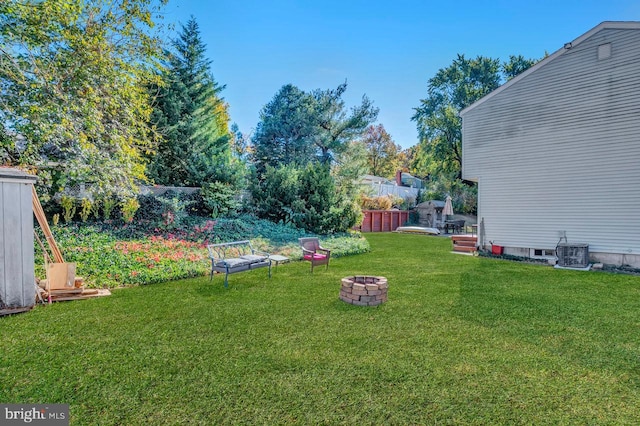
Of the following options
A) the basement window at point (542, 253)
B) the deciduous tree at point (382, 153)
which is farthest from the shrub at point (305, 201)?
the deciduous tree at point (382, 153)

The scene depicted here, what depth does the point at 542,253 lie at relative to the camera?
399 inches

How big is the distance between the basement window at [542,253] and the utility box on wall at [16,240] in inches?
487

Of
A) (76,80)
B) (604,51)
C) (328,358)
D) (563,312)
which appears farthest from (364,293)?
(604,51)

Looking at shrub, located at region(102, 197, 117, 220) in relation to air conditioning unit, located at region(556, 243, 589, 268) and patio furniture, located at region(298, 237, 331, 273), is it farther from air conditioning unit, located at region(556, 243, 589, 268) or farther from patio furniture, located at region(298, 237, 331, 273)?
air conditioning unit, located at region(556, 243, 589, 268)

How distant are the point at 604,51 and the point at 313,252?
9.64 m

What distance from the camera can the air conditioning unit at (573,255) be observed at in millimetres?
9031

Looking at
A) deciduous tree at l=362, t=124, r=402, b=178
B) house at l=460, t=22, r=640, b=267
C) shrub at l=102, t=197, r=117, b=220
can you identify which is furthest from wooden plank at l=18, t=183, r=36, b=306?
deciduous tree at l=362, t=124, r=402, b=178

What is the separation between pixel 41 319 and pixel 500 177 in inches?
476

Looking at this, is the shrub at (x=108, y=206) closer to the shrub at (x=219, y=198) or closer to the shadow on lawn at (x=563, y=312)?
the shrub at (x=219, y=198)

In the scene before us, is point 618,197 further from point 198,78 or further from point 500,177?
point 198,78

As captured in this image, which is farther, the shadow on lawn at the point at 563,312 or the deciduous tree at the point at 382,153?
the deciduous tree at the point at 382,153

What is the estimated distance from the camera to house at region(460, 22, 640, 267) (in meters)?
8.60

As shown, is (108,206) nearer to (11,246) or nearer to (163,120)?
(163,120)

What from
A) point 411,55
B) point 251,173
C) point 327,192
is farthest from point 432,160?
point 251,173
